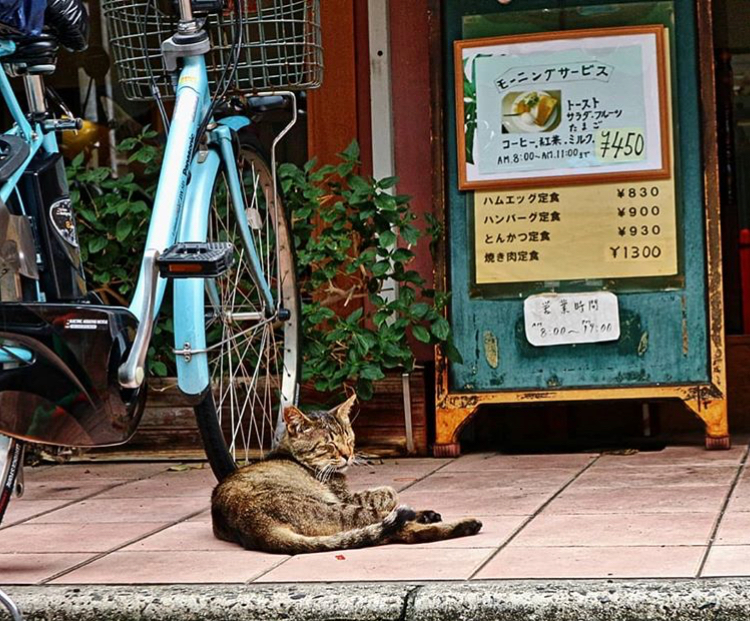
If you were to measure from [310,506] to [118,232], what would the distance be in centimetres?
222

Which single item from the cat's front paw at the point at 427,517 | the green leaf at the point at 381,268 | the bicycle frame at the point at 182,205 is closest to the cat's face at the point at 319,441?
the cat's front paw at the point at 427,517

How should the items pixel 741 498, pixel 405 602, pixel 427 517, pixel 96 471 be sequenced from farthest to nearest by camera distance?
1. pixel 96 471
2. pixel 741 498
3. pixel 427 517
4. pixel 405 602

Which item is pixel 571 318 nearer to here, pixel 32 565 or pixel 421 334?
pixel 421 334

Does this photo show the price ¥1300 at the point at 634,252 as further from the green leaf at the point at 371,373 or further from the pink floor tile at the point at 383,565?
the pink floor tile at the point at 383,565

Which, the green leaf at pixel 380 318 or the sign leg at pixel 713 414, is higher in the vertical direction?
the green leaf at pixel 380 318

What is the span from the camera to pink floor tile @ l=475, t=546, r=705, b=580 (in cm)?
343

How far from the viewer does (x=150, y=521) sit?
4613mm

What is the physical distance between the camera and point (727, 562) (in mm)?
3492

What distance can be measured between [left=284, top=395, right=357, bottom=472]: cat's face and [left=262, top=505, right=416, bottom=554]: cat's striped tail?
47 cm

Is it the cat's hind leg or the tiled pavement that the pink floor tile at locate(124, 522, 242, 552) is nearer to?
the tiled pavement

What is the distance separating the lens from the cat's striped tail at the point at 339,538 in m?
3.92

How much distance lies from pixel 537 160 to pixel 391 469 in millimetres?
1340

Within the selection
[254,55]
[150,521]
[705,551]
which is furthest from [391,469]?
[705,551]

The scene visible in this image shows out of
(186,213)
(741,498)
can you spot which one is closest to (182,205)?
(186,213)
